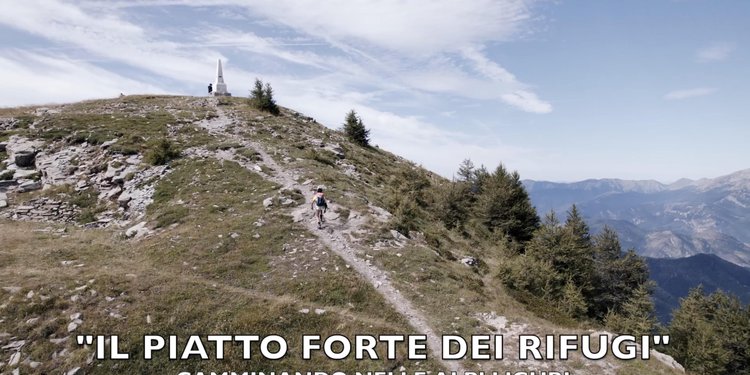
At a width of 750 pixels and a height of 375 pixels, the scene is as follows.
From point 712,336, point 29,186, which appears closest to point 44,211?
point 29,186

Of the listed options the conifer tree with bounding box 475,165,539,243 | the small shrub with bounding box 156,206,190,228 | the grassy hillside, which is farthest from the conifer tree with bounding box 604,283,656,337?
the small shrub with bounding box 156,206,190,228

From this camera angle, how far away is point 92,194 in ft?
91.3

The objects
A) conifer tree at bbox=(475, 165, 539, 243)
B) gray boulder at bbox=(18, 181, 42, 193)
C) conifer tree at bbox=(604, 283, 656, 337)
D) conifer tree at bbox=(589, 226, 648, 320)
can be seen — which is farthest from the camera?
conifer tree at bbox=(475, 165, 539, 243)

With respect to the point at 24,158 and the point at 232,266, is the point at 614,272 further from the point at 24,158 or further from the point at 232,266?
the point at 24,158

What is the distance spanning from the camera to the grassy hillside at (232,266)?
42.9ft

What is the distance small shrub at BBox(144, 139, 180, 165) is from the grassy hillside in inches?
4.6

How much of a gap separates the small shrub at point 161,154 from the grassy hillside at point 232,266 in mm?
117

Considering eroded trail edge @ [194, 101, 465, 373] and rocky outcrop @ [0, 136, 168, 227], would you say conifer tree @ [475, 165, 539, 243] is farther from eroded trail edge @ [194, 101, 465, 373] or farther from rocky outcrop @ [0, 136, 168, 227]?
rocky outcrop @ [0, 136, 168, 227]

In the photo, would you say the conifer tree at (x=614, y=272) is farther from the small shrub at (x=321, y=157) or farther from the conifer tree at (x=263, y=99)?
the conifer tree at (x=263, y=99)

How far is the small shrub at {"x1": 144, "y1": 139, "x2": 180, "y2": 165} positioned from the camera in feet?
101

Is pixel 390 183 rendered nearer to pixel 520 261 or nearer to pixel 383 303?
pixel 520 261

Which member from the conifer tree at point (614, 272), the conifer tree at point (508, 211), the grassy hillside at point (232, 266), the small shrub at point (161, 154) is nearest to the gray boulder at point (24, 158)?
the grassy hillside at point (232, 266)

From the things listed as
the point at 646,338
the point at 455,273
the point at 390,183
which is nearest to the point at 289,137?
the point at 390,183

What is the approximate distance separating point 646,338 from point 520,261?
28.8ft
